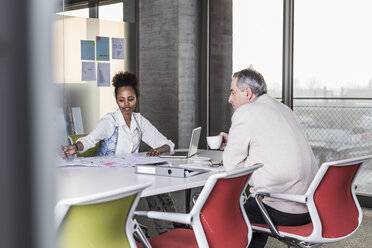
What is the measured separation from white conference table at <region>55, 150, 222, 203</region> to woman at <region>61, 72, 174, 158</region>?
30.2 inches

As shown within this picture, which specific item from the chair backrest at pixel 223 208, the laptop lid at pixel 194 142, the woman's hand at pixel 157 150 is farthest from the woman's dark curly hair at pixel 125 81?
the chair backrest at pixel 223 208

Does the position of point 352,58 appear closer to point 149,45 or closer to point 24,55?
point 149,45

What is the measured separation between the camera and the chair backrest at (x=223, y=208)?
6.56 ft

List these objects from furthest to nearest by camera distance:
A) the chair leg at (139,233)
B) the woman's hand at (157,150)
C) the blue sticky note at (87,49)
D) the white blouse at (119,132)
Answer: the blue sticky note at (87,49)
the white blouse at (119,132)
the woman's hand at (157,150)
the chair leg at (139,233)

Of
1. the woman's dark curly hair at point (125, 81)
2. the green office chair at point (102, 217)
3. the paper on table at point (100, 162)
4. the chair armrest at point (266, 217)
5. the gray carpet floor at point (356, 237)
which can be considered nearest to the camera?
the green office chair at point (102, 217)

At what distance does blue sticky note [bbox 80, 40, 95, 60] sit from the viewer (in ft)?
19.9

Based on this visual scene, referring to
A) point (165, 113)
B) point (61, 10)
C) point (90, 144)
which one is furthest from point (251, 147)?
point (165, 113)

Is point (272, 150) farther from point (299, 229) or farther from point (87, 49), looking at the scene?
point (87, 49)

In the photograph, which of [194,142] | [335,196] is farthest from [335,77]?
[335,196]

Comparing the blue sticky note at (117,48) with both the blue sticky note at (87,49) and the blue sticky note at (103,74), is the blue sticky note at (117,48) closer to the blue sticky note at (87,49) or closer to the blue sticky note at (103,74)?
the blue sticky note at (103,74)

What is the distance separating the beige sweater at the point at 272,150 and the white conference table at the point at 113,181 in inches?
11.1

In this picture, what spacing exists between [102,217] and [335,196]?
141 cm

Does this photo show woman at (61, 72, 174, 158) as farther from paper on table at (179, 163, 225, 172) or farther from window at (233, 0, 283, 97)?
window at (233, 0, 283, 97)

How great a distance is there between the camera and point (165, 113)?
6.49 m
